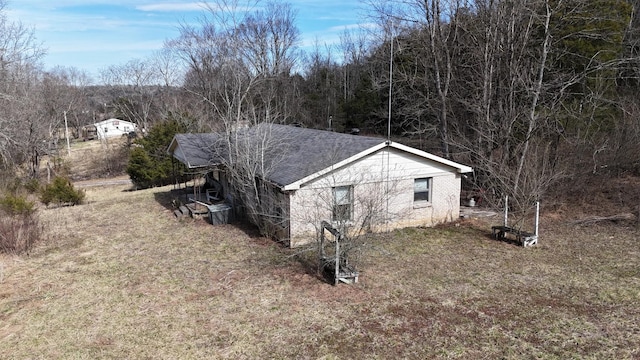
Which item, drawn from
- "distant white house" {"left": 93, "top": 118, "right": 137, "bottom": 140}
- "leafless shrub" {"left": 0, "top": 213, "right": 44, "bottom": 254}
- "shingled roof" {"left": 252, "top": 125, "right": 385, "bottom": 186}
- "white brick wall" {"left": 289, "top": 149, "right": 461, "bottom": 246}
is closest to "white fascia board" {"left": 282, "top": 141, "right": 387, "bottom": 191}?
"shingled roof" {"left": 252, "top": 125, "right": 385, "bottom": 186}

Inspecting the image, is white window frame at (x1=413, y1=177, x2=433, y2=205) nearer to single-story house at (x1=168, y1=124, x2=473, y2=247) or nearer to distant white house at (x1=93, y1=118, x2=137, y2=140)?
single-story house at (x1=168, y1=124, x2=473, y2=247)

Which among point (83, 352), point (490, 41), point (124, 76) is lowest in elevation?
point (83, 352)

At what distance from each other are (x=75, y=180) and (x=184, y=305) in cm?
3134

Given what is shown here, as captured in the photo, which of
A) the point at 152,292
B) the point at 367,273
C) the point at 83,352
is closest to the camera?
the point at 83,352

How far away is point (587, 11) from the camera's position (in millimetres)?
17641

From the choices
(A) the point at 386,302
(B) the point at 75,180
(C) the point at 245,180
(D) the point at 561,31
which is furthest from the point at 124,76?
(A) the point at 386,302

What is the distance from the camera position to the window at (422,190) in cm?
1507

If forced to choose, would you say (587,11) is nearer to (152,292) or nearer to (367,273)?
(367,273)

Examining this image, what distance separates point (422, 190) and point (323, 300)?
284 inches

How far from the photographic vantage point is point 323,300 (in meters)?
9.48

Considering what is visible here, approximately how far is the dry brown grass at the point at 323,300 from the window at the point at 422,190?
4.34 feet

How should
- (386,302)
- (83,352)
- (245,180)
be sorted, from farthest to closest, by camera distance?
(245,180)
(386,302)
(83,352)

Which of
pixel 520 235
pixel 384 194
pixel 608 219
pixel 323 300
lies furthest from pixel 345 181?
pixel 608 219

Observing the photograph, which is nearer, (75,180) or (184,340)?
(184,340)
